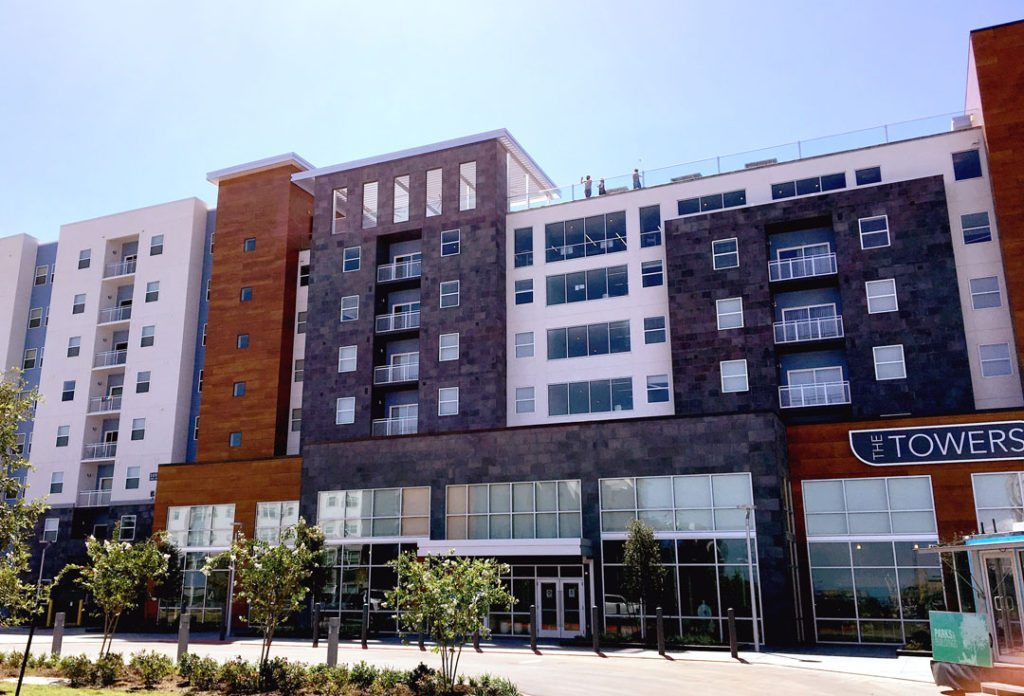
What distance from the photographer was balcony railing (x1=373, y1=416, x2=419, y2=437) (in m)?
48.1

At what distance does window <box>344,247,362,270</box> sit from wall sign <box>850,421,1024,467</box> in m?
29.4

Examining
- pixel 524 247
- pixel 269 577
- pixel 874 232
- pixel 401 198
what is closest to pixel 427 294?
pixel 524 247

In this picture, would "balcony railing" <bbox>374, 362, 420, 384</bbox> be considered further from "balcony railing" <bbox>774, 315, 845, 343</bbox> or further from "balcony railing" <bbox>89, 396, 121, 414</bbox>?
"balcony railing" <bbox>89, 396, 121, 414</bbox>

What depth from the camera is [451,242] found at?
48969mm

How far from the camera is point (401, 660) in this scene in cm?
2700

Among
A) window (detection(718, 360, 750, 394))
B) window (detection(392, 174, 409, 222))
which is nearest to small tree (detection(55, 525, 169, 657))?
window (detection(718, 360, 750, 394))

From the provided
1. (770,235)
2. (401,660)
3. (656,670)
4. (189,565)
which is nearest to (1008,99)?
(770,235)

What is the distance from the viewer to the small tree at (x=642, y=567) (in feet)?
104

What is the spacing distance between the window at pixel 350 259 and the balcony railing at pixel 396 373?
6481 millimetres

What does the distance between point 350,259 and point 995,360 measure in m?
34.2

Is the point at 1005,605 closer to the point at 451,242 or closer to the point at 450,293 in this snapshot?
the point at 450,293

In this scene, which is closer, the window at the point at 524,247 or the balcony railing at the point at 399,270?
the window at the point at 524,247

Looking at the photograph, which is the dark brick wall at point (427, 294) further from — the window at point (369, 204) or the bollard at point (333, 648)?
the bollard at point (333, 648)

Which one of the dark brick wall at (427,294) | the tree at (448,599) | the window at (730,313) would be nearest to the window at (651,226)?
the window at (730,313)
